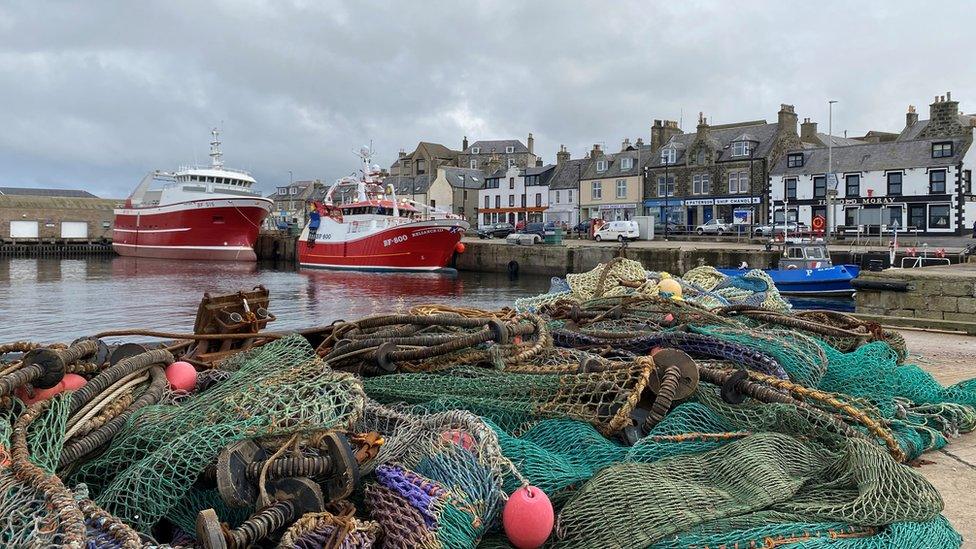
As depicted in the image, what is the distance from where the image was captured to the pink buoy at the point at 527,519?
204cm

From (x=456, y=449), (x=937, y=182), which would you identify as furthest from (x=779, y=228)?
(x=456, y=449)

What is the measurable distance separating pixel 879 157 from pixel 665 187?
13.6 meters

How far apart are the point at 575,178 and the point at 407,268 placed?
24.6 m

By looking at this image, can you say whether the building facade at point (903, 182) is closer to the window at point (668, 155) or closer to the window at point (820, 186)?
the window at point (820, 186)

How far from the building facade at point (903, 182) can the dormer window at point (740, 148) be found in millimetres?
4404

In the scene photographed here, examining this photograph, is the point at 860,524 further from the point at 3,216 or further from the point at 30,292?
the point at 3,216

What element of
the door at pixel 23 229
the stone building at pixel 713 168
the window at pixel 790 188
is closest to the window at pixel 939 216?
the window at pixel 790 188

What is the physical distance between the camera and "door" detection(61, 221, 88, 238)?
5928 cm

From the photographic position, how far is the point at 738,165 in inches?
1747

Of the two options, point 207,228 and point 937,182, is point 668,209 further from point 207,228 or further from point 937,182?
point 207,228

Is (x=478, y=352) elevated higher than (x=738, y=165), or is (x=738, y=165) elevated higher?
(x=738, y=165)

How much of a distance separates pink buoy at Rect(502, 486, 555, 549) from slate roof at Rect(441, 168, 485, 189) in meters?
61.9

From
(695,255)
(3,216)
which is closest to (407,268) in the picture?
(695,255)

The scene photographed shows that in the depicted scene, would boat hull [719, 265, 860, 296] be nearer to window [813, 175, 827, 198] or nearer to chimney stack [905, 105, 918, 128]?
window [813, 175, 827, 198]
